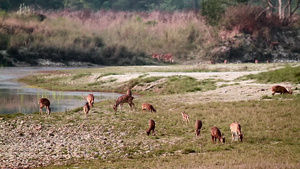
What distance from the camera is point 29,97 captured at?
94.1ft

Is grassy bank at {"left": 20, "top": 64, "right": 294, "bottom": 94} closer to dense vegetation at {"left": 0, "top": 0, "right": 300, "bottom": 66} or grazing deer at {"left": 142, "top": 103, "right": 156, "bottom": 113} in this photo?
grazing deer at {"left": 142, "top": 103, "right": 156, "bottom": 113}

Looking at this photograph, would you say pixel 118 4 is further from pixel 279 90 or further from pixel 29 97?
pixel 279 90

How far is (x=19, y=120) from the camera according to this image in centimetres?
1970

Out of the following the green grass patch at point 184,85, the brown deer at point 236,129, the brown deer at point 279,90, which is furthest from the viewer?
the green grass patch at point 184,85

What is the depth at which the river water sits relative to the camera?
80.3ft

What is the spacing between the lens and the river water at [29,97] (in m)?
24.5

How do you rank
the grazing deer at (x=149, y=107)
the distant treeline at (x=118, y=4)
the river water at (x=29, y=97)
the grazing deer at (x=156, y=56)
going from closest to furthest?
the grazing deer at (x=149, y=107) < the river water at (x=29, y=97) < the grazing deer at (x=156, y=56) < the distant treeline at (x=118, y=4)

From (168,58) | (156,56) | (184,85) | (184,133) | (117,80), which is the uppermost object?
(156,56)

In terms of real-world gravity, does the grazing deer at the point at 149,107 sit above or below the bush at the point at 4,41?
below

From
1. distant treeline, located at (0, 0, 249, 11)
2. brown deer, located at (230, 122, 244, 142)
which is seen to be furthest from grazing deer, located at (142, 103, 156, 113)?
distant treeline, located at (0, 0, 249, 11)

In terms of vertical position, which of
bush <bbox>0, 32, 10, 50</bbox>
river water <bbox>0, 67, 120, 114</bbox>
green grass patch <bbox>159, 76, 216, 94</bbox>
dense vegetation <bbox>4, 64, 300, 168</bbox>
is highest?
bush <bbox>0, 32, 10, 50</bbox>

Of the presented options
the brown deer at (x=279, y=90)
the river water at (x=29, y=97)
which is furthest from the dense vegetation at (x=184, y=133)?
the river water at (x=29, y=97)

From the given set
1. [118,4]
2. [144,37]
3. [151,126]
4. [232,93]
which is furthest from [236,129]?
Answer: [118,4]

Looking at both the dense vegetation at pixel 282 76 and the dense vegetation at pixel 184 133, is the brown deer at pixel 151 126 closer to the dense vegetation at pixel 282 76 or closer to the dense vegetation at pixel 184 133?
the dense vegetation at pixel 184 133
